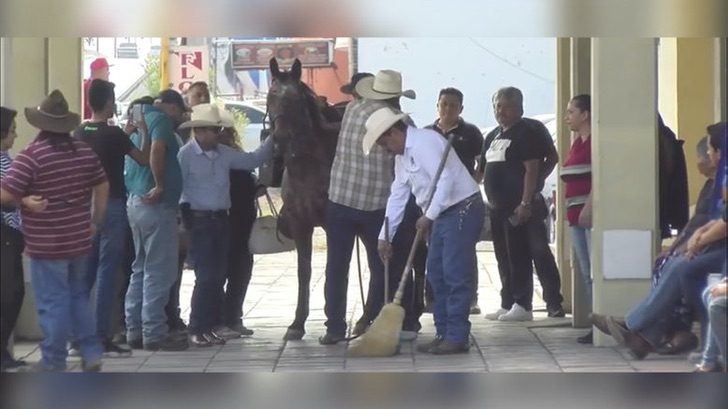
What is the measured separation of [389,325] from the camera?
8.29 m

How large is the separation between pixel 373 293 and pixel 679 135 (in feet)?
4.89

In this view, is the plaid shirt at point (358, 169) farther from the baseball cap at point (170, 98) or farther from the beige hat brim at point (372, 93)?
the baseball cap at point (170, 98)

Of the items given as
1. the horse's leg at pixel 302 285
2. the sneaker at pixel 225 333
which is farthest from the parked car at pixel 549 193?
the sneaker at pixel 225 333

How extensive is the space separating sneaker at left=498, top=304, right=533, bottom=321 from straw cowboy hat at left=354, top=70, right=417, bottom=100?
1.11m

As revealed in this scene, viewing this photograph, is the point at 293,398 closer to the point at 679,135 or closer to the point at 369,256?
the point at 369,256

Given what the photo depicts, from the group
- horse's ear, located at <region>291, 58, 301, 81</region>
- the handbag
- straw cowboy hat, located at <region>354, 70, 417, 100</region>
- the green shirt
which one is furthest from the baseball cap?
straw cowboy hat, located at <region>354, 70, 417, 100</region>

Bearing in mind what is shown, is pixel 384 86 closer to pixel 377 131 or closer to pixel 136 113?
pixel 377 131

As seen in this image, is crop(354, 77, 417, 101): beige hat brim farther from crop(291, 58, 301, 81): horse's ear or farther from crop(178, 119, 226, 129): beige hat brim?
crop(178, 119, 226, 129): beige hat brim

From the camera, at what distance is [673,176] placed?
319 inches

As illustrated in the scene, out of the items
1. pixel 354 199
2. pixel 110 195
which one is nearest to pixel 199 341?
pixel 110 195

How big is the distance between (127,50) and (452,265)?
1.71m

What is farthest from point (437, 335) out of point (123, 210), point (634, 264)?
point (123, 210)

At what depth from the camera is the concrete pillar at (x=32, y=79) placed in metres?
7.90

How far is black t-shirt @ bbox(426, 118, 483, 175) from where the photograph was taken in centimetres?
836
